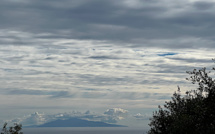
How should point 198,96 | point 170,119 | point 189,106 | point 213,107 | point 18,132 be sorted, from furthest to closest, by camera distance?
→ point 18,132 < point 170,119 < point 189,106 < point 198,96 < point 213,107

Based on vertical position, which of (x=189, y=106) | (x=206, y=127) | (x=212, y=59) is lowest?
(x=206, y=127)

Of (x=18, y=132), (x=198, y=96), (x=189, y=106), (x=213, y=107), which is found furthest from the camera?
(x=18, y=132)

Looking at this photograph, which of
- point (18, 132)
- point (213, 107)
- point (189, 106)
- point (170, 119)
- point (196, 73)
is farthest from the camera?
point (18, 132)

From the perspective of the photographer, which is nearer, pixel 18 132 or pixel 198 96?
pixel 198 96

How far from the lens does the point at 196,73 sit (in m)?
Answer: 36.8

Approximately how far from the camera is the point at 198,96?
3959 centimetres

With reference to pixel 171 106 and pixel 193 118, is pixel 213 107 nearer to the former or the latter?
pixel 193 118

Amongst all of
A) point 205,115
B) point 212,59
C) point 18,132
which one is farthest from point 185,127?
point 18,132

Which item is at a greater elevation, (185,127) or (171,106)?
(171,106)

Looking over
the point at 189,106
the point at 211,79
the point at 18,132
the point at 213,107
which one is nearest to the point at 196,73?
the point at 211,79

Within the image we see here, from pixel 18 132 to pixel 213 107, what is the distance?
4176 cm

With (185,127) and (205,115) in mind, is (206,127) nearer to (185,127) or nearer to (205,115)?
(205,115)

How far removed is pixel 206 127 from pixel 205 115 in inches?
47.7

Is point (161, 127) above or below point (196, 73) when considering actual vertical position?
below
